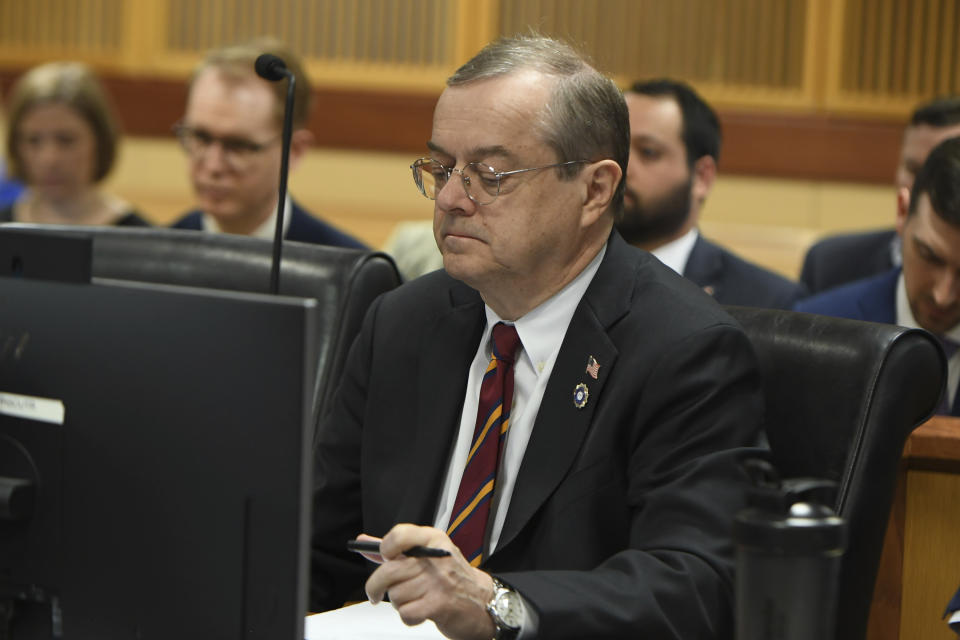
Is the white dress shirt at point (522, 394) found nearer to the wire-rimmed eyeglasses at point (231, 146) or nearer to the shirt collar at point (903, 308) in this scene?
the shirt collar at point (903, 308)

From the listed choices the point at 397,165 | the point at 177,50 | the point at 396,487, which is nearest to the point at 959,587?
the point at 396,487

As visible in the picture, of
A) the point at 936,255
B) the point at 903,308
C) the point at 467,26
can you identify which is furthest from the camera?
the point at 467,26

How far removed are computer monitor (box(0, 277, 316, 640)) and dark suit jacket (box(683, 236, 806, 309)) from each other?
260 centimetres

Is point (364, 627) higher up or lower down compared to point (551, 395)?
lower down

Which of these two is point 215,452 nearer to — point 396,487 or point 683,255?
point 396,487

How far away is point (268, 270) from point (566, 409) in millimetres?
763

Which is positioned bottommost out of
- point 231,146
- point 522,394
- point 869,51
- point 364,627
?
point 364,627

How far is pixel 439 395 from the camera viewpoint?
1877 millimetres

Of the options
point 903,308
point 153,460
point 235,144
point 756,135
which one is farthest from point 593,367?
point 756,135

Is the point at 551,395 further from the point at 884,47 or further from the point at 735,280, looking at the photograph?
the point at 884,47

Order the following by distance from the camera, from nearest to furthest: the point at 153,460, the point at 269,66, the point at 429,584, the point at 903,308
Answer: the point at 153,460 < the point at 429,584 < the point at 269,66 < the point at 903,308

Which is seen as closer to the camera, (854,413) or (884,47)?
(854,413)

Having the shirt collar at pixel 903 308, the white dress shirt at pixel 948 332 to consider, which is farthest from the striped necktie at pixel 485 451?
the shirt collar at pixel 903 308

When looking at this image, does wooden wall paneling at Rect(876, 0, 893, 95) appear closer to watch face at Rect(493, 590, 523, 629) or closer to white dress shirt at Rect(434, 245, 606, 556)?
white dress shirt at Rect(434, 245, 606, 556)
